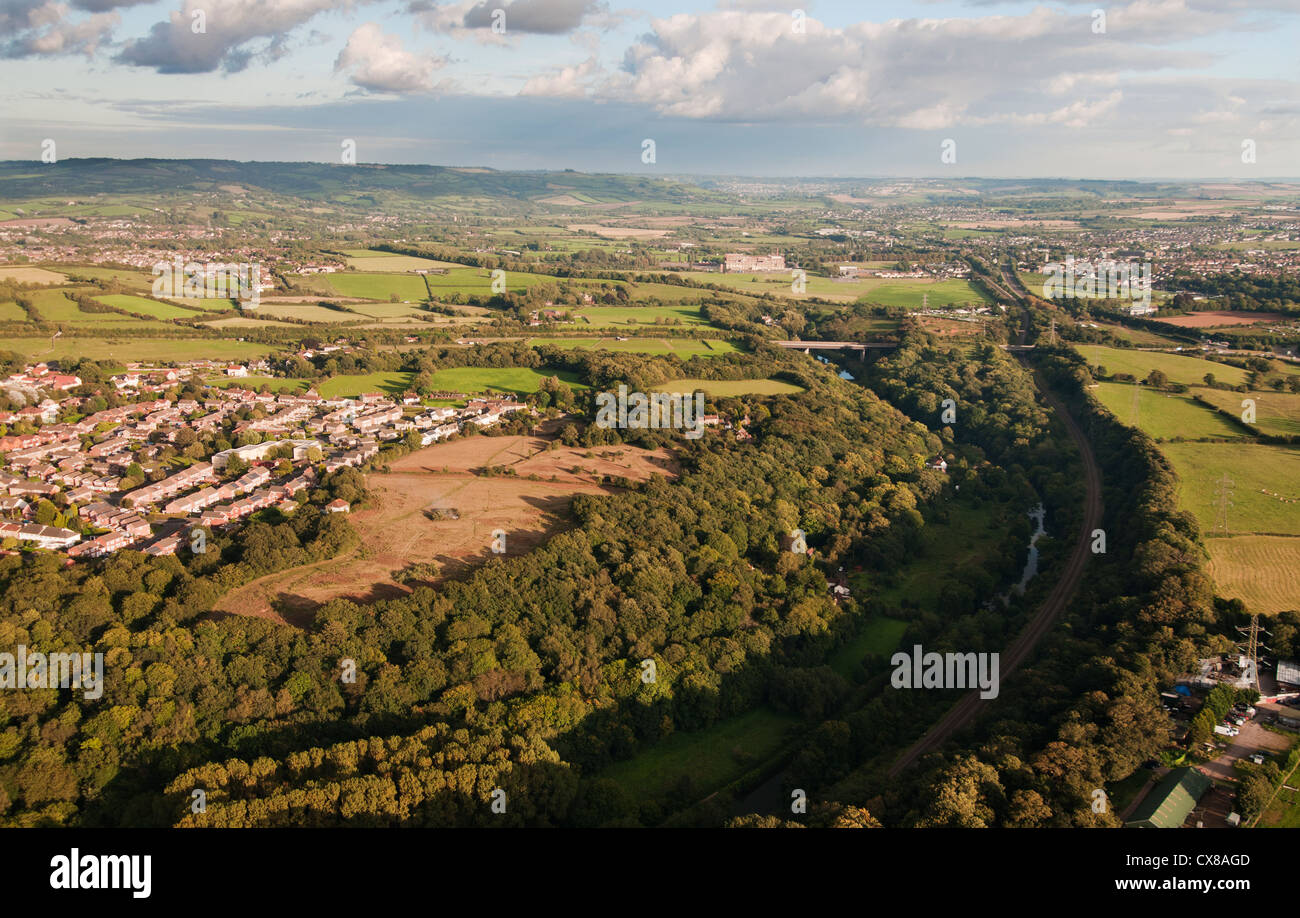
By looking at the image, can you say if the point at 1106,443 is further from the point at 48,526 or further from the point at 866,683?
the point at 48,526

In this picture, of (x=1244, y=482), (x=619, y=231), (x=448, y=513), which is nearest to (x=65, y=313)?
(x=448, y=513)

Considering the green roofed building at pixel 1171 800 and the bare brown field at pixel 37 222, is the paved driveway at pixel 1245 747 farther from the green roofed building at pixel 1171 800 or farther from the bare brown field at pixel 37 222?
the bare brown field at pixel 37 222

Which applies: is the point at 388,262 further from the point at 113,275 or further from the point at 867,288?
the point at 867,288

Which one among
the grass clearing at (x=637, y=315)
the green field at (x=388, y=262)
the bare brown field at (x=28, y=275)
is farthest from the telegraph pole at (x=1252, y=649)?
the green field at (x=388, y=262)

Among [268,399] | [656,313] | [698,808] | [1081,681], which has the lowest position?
[698,808]

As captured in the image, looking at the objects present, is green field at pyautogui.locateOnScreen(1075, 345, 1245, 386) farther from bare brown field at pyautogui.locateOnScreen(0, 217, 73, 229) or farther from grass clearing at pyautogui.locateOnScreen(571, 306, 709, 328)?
bare brown field at pyautogui.locateOnScreen(0, 217, 73, 229)

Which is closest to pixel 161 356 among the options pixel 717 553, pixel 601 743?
pixel 717 553
